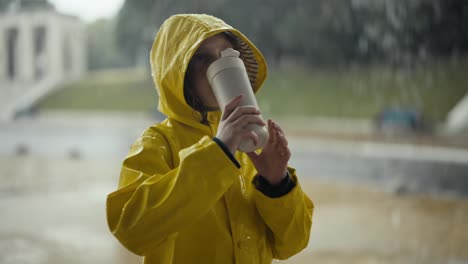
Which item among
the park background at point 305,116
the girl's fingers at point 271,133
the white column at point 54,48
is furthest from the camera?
the white column at point 54,48

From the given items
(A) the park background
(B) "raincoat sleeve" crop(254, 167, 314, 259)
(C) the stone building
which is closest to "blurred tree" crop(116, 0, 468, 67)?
(A) the park background

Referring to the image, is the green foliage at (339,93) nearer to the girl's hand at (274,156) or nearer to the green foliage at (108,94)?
the green foliage at (108,94)

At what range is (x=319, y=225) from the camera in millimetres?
4305

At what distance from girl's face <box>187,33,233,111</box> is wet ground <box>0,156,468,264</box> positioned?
7.98 feet

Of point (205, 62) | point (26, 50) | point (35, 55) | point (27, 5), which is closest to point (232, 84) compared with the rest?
point (205, 62)

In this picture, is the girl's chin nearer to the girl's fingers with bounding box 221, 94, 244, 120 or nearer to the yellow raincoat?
the yellow raincoat

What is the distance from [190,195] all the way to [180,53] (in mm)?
292

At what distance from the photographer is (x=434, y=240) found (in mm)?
3875

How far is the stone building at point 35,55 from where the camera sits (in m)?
19.9

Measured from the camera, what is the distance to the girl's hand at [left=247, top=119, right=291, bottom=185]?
105cm

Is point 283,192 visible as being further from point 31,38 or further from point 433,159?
point 31,38

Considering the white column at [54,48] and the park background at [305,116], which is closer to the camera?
the park background at [305,116]

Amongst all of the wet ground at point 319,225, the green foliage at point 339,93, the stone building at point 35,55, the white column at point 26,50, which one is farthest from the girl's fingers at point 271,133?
the white column at point 26,50

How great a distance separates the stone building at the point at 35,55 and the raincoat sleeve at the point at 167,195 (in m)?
18.3
